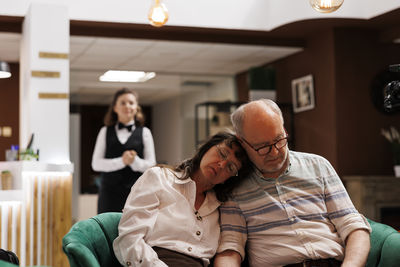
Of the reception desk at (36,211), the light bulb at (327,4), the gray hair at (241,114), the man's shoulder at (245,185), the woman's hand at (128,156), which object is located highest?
the light bulb at (327,4)

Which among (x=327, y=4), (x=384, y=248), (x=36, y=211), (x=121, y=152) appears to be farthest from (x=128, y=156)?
(x=384, y=248)

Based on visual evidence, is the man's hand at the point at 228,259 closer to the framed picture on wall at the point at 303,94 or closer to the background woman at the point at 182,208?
the background woman at the point at 182,208

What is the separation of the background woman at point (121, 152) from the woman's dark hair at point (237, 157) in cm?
242

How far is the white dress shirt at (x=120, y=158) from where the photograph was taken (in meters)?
4.95

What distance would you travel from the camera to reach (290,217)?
246 cm

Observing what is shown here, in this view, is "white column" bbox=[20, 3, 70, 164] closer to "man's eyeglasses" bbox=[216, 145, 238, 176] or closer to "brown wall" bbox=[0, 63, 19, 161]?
"brown wall" bbox=[0, 63, 19, 161]

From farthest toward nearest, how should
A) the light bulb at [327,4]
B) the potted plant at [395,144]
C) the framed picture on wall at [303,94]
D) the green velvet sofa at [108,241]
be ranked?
1. the framed picture on wall at [303,94]
2. the potted plant at [395,144]
3. the light bulb at [327,4]
4. the green velvet sofa at [108,241]

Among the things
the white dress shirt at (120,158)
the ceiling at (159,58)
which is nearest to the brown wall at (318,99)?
the ceiling at (159,58)

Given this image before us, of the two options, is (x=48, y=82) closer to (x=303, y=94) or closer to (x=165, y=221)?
(x=303, y=94)

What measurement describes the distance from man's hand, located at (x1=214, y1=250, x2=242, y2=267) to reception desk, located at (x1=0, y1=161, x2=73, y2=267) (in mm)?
3203

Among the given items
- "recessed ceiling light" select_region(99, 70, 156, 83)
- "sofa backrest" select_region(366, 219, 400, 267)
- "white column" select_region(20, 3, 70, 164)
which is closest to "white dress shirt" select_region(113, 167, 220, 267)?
"sofa backrest" select_region(366, 219, 400, 267)

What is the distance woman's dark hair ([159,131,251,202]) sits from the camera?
97.6 inches

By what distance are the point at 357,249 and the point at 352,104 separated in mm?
5062

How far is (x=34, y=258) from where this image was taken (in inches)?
214
